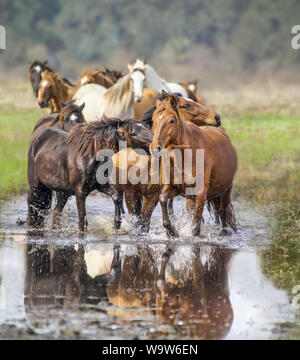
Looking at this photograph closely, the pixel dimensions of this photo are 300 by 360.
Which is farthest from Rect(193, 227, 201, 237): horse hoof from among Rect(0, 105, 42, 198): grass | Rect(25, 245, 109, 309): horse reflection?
Rect(0, 105, 42, 198): grass

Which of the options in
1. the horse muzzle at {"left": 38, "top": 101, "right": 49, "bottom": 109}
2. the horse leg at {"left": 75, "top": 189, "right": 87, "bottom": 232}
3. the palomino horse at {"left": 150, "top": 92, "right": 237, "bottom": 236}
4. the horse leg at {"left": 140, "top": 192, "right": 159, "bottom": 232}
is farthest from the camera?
the horse muzzle at {"left": 38, "top": 101, "right": 49, "bottom": 109}

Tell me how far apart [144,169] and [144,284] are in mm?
3082

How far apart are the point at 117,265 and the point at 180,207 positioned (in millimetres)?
5003

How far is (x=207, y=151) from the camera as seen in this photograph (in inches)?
402

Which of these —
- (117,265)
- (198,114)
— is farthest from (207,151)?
(117,265)

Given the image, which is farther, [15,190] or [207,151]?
[15,190]

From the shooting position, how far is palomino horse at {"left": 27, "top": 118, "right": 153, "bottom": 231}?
10.7 metres

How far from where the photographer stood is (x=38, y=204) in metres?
11.7

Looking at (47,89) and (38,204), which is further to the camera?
(47,89)

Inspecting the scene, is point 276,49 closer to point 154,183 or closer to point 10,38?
point 10,38
